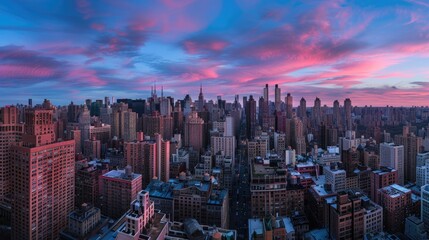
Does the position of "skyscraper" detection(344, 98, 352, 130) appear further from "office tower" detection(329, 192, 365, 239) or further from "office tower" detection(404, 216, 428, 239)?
A: "office tower" detection(329, 192, 365, 239)

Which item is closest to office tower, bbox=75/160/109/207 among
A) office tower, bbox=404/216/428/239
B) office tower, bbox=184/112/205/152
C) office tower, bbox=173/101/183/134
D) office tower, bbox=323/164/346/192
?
office tower, bbox=323/164/346/192

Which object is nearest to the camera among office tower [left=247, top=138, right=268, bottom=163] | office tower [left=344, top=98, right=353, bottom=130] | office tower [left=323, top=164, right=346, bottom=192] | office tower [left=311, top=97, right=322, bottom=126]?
office tower [left=323, top=164, right=346, bottom=192]

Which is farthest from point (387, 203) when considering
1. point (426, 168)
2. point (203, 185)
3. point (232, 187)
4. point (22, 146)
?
point (22, 146)

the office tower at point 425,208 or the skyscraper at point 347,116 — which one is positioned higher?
the skyscraper at point 347,116

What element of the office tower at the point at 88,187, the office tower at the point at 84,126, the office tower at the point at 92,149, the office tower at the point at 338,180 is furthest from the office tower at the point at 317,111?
the office tower at the point at 88,187

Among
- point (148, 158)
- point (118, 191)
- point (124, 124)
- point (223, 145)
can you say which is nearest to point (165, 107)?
point (124, 124)

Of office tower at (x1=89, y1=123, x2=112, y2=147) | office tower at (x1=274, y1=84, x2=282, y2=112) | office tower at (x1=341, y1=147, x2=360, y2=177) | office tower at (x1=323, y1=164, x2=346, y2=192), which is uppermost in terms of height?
office tower at (x1=274, y1=84, x2=282, y2=112)

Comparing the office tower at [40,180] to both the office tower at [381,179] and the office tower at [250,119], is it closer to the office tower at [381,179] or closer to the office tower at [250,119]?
the office tower at [381,179]
